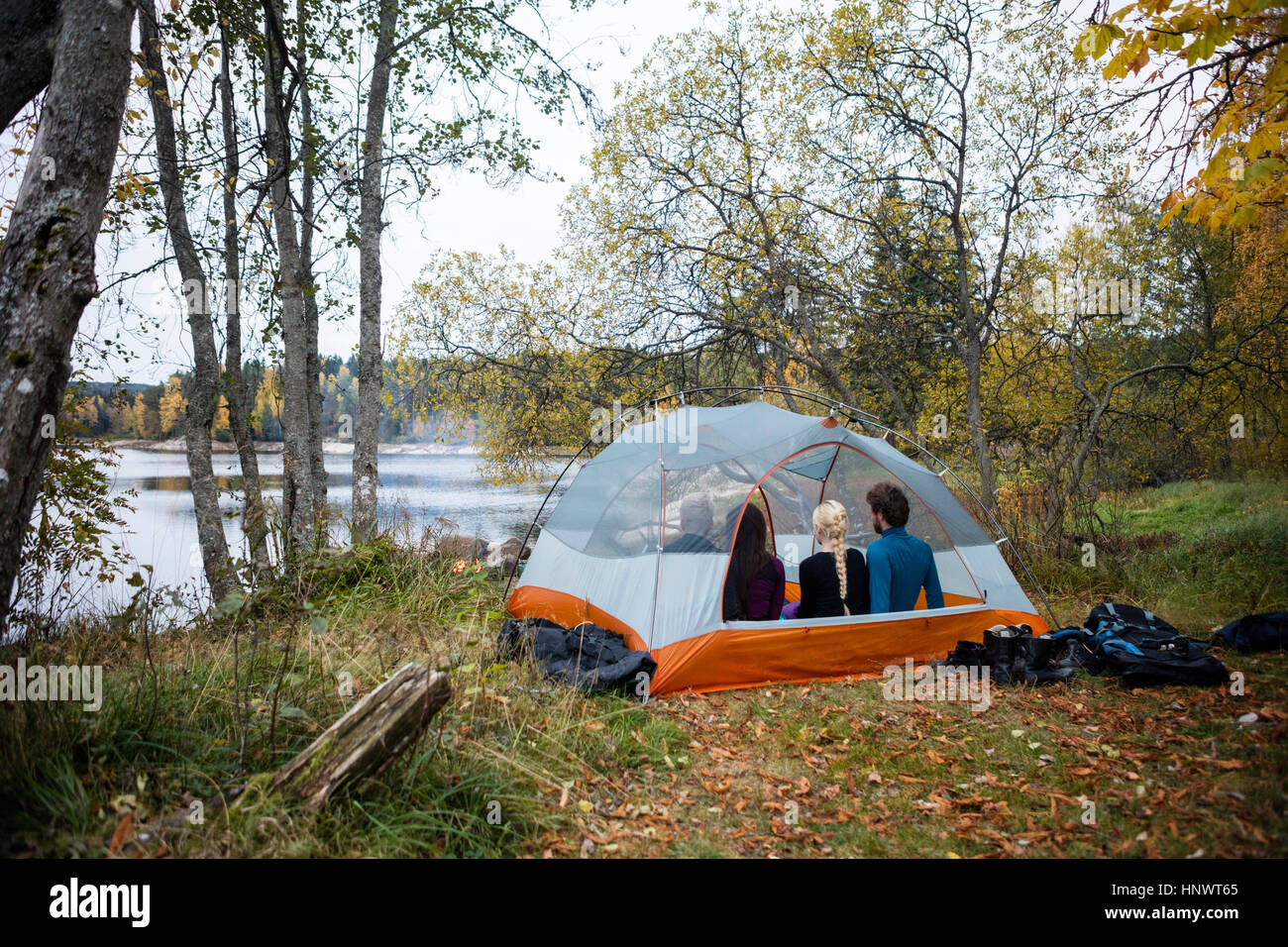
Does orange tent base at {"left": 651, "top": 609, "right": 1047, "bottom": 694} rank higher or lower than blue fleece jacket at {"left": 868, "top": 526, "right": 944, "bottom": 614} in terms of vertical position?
lower

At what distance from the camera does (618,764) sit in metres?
3.39

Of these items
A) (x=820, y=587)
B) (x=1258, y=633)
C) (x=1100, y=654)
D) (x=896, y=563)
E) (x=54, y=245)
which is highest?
(x=54, y=245)

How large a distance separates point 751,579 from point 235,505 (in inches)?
480

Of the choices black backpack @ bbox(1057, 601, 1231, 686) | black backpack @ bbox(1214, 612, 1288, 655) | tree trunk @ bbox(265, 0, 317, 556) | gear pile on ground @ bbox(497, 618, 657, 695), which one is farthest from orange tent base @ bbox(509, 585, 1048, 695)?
tree trunk @ bbox(265, 0, 317, 556)

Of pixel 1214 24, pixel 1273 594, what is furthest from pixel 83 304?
pixel 1273 594

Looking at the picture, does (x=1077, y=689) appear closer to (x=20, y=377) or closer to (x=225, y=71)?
(x=20, y=377)

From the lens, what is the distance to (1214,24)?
2904mm

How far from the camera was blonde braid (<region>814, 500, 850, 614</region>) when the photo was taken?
4.83 metres

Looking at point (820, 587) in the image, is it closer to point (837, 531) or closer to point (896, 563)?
point (837, 531)

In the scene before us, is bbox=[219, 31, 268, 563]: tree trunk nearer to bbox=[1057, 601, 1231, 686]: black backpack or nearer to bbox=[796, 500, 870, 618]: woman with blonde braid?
bbox=[796, 500, 870, 618]: woman with blonde braid
